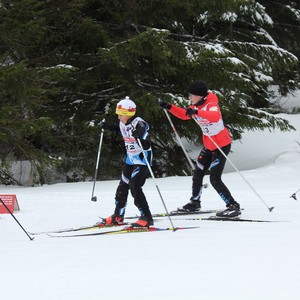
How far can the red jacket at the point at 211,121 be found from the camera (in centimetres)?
759

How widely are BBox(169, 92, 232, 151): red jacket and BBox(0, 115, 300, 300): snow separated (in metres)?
1.03

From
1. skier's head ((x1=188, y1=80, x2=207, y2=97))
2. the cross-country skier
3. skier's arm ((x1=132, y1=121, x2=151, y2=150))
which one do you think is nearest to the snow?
the cross-country skier

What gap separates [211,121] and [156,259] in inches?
114

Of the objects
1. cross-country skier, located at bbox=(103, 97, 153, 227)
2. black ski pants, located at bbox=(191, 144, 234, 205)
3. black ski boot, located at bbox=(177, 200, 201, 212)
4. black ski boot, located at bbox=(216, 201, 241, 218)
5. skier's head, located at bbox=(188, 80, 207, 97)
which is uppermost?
skier's head, located at bbox=(188, 80, 207, 97)

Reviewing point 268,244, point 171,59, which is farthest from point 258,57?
point 268,244

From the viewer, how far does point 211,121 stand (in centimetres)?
762

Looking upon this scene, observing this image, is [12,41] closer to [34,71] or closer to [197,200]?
[34,71]

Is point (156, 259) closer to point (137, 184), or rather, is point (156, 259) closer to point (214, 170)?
point (137, 184)

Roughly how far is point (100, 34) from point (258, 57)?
4.49m

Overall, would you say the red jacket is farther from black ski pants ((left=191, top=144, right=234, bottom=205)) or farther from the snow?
the snow

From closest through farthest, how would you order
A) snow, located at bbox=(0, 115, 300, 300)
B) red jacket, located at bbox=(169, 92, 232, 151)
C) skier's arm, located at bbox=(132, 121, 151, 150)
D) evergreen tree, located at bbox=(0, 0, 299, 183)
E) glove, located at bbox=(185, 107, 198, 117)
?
snow, located at bbox=(0, 115, 300, 300), skier's arm, located at bbox=(132, 121, 151, 150), glove, located at bbox=(185, 107, 198, 117), red jacket, located at bbox=(169, 92, 232, 151), evergreen tree, located at bbox=(0, 0, 299, 183)

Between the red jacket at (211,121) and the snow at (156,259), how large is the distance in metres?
1.03

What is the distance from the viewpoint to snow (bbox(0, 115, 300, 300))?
4094 millimetres

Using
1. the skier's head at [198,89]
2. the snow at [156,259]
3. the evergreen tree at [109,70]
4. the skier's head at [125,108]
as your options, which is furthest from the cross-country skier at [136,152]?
the evergreen tree at [109,70]
